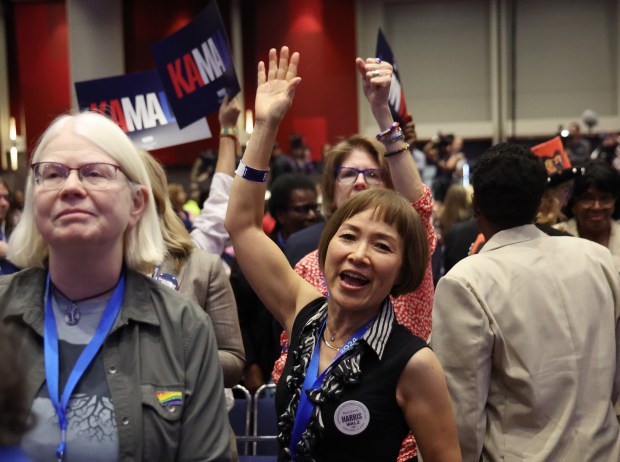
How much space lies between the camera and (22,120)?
63.4 feet

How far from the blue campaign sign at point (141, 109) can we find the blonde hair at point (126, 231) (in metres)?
2.53

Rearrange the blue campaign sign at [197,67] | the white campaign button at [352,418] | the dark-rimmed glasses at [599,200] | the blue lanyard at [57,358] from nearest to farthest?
the blue lanyard at [57,358] → the white campaign button at [352,418] → the blue campaign sign at [197,67] → the dark-rimmed glasses at [599,200]

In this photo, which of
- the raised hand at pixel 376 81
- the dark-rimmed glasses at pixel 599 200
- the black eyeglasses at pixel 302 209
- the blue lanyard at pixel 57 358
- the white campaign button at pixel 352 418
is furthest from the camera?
the black eyeglasses at pixel 302 209

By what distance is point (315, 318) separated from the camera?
2.48 metres

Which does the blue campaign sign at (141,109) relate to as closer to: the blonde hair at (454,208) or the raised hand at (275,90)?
the raised hand at (275,90)

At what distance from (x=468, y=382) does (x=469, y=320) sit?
0.18 metres

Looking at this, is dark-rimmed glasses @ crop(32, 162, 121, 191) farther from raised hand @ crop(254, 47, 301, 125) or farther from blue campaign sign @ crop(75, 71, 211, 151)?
blue campaign sign @ crop(75, 71, 211, 151)

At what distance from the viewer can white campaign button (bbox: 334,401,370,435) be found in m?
2.23

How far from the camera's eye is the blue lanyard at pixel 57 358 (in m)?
1.83

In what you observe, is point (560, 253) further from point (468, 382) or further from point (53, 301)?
point (53, 301)

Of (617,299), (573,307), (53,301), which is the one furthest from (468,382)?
(53,301)

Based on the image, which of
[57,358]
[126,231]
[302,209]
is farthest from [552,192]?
[57,358]

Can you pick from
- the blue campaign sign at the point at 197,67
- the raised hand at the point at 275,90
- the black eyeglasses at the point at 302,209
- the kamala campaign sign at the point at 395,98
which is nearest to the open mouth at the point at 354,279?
the raised hand at the point at 275,90

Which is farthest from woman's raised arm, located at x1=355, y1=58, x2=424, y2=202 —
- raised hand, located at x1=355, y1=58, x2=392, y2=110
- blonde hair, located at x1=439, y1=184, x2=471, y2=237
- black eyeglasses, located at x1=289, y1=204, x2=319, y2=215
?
blonde hair, located at x1=439, y1=184, x2=471, y2=237
